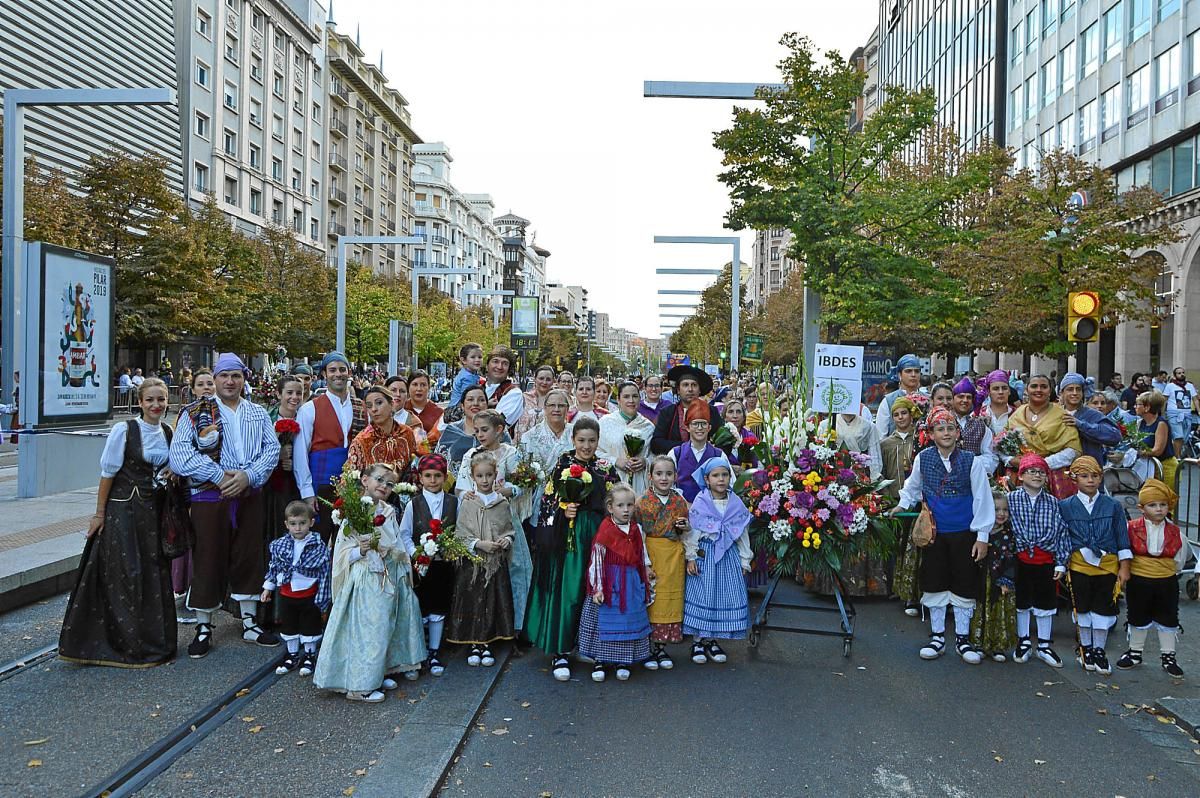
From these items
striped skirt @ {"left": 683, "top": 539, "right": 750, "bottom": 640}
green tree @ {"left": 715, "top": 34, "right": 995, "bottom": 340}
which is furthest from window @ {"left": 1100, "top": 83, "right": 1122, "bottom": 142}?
Answer: striped skirt @ {"left": 683, "top": 539, "right": 750, "bottom": 640}

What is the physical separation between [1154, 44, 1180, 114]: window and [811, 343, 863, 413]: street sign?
96.2 feet

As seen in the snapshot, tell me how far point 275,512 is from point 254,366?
51.9 meters

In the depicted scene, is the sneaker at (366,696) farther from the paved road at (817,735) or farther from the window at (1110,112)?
the window at (1110,112)

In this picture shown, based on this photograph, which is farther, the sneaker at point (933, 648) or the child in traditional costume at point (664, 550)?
the sneaker at point (933, 648)

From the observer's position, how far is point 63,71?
104ft

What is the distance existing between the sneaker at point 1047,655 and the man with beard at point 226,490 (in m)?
5.50

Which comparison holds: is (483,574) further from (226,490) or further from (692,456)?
(692,456)

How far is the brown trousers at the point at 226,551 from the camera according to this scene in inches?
261

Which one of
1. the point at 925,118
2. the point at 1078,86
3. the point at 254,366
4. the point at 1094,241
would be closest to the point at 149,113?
the point at 254,366


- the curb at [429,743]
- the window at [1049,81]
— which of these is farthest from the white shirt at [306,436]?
the window at [1049,81]

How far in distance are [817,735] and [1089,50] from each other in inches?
1610

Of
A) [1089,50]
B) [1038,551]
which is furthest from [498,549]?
[1089,50]

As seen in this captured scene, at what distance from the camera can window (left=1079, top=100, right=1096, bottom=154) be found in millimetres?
37822

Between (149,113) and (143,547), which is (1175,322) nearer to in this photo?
(143,547)
